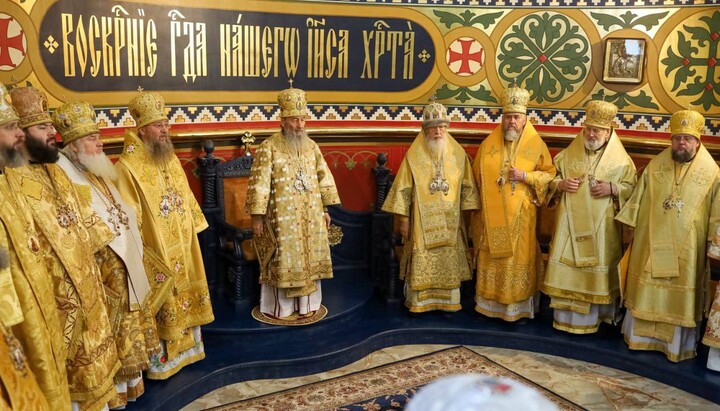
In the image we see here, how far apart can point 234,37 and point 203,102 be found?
30.3 inches

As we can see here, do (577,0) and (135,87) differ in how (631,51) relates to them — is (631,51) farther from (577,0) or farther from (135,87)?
(135,87)

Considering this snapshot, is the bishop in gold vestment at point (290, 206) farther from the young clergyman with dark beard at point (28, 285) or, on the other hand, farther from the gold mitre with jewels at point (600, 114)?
the young clergyman with dark beard at point (28, 285)

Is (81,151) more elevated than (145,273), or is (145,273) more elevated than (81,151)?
(81,151)

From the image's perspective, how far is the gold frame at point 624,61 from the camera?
24.8 ft

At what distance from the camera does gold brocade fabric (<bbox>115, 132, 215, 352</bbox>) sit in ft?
17.1

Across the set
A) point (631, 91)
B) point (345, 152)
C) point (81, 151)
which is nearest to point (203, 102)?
point (345, 152)

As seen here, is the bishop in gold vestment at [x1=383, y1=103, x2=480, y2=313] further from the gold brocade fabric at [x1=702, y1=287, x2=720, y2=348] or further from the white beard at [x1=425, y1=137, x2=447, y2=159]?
the gold brocade fabric at [x1=702, y1=287, x2=720, y2=348]

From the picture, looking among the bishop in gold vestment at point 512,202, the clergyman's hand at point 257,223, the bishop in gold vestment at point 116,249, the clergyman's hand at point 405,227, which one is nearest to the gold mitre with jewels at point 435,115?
the bishop in gold vestment at point 512,202

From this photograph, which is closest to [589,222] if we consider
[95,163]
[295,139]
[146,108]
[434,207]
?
[434,207]

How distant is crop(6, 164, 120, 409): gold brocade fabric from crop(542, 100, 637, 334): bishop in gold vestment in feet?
13.6

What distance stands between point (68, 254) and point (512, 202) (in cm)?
411

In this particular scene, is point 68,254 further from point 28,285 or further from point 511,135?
point 511,135

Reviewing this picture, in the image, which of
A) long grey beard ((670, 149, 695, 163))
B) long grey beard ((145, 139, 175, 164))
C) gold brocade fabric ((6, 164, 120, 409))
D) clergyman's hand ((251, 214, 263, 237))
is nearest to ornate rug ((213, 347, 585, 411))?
gold brocade fabric ((6, 164, 120, 409))

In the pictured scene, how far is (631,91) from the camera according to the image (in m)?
7.68
